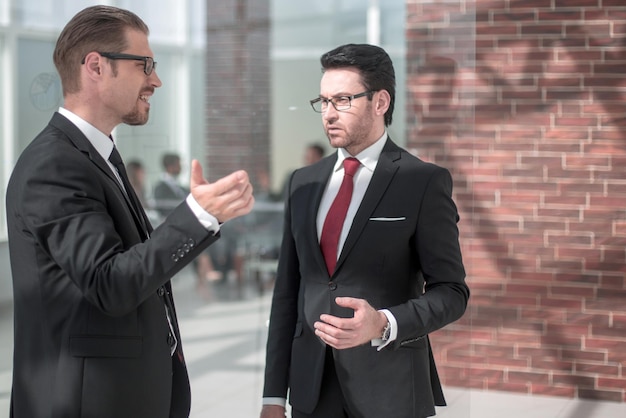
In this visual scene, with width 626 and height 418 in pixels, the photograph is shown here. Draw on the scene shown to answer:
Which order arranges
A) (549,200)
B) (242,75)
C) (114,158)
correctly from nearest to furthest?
1. (114,158)
2. (549,200)
3. (242,75)

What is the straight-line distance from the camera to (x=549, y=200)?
5555 millimetres

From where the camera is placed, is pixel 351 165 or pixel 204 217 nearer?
pixel 204 217

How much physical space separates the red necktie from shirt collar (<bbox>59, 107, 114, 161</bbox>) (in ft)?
2.12

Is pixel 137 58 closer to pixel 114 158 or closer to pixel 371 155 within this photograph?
pixel 114 158

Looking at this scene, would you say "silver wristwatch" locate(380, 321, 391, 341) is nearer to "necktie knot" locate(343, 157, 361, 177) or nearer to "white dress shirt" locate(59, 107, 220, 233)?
"necktie knot" locate(343, 157, 361, 177)

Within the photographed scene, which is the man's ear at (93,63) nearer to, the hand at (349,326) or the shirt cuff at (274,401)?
the hand at (349,326)

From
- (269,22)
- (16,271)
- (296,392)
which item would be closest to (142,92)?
(16,271)

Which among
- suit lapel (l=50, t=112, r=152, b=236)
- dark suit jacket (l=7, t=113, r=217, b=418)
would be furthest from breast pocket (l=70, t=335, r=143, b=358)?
suit lapel (l=50, t=112, r=152, b=236)

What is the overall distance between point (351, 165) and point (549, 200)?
3.25m

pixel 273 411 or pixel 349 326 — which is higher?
pixel 349 326

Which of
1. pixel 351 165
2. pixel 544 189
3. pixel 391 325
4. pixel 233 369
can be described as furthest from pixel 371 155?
pixel 233 369

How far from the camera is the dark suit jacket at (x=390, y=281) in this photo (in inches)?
95.3

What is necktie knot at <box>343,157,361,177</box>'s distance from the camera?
100 inches

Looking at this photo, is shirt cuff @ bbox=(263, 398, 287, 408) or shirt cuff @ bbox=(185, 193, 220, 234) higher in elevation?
shirt cuff @ bbox=(185, 193, 220, 234)
